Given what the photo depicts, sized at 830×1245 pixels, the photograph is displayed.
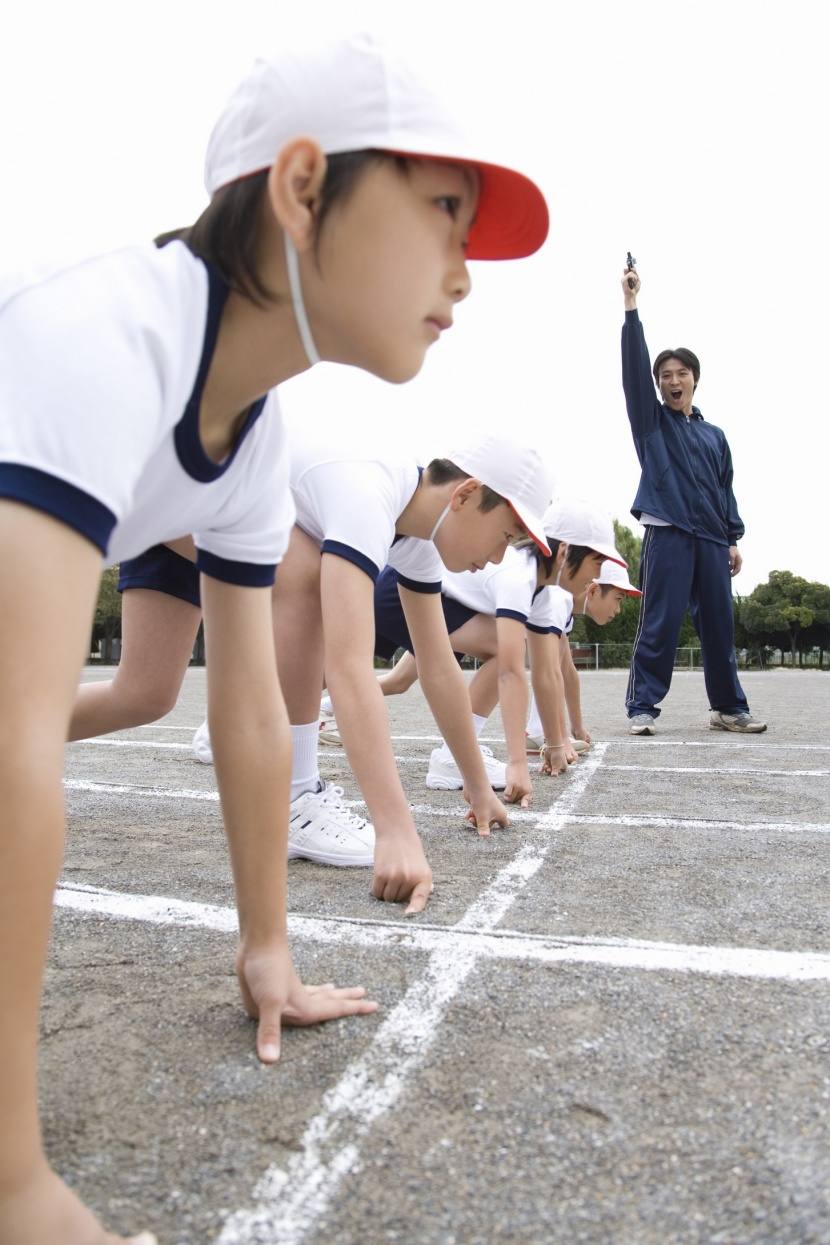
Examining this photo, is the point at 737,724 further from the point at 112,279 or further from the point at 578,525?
the point at 112,279

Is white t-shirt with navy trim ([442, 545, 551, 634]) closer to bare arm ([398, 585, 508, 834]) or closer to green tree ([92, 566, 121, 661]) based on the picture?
bare arm ([398, 585, 508, 834])

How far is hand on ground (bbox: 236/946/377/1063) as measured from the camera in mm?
1428

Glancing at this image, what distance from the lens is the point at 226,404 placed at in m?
1.26

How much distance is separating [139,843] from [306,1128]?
1869 mm

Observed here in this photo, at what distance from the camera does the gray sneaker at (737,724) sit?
6.52m

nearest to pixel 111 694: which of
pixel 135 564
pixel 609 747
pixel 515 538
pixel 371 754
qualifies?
pixel 135 564

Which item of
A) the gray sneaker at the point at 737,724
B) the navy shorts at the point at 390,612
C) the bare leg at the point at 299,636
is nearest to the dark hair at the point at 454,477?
the bare leg at the point at 299,636

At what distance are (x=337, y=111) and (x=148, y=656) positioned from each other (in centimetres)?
210

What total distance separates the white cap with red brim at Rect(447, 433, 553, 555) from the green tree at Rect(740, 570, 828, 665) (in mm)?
66319

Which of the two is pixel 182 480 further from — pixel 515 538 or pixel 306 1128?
pixel 515 538

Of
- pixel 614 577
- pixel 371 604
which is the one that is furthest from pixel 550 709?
pixel 371 604

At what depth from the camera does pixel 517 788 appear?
12.0 ft

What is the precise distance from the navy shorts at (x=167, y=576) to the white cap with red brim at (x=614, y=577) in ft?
11.2

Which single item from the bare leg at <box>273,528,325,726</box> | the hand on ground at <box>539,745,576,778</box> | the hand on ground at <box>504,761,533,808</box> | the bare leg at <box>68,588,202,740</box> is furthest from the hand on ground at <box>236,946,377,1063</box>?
the hand on ground at <box>539,745,576,778</box>
